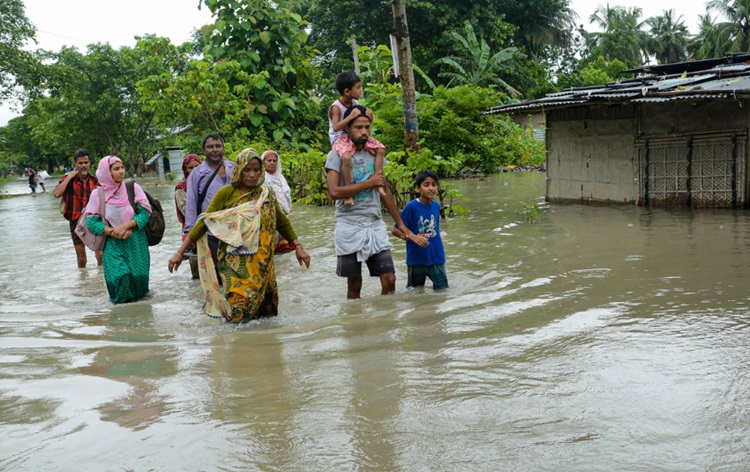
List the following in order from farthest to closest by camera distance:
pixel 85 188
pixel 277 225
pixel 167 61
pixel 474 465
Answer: pixel 167 61, pixel 85 188, pixel 277 225, pixel 474 465

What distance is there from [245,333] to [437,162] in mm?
7219

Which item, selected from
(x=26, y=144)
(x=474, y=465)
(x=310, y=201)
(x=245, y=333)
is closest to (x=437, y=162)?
(x=310, y=201)

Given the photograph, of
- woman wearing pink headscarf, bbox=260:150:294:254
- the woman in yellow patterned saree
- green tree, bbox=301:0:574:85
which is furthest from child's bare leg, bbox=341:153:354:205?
green tree, bbox=301:0:574:85

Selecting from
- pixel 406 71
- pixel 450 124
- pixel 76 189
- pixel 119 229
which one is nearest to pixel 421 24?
pixel 450 124

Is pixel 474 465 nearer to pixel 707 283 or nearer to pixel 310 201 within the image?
pixel 707 283

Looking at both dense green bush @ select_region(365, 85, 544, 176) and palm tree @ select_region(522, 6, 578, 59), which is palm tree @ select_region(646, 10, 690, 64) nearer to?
palm tree @ select_region(522, 6, 578, 59)

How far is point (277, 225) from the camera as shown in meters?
5.65

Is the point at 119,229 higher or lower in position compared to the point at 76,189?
lower

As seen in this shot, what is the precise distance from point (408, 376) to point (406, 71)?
850 centimetres

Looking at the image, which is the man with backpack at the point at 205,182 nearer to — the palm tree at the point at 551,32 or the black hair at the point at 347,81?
the black hair at the point at 347,81

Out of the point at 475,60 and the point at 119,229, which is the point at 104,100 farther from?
the point at 119,229

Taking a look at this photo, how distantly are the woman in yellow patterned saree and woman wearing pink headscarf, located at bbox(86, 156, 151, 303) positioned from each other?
4.96 feet

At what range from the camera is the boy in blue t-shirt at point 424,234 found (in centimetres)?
586

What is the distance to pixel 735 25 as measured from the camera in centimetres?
3678
